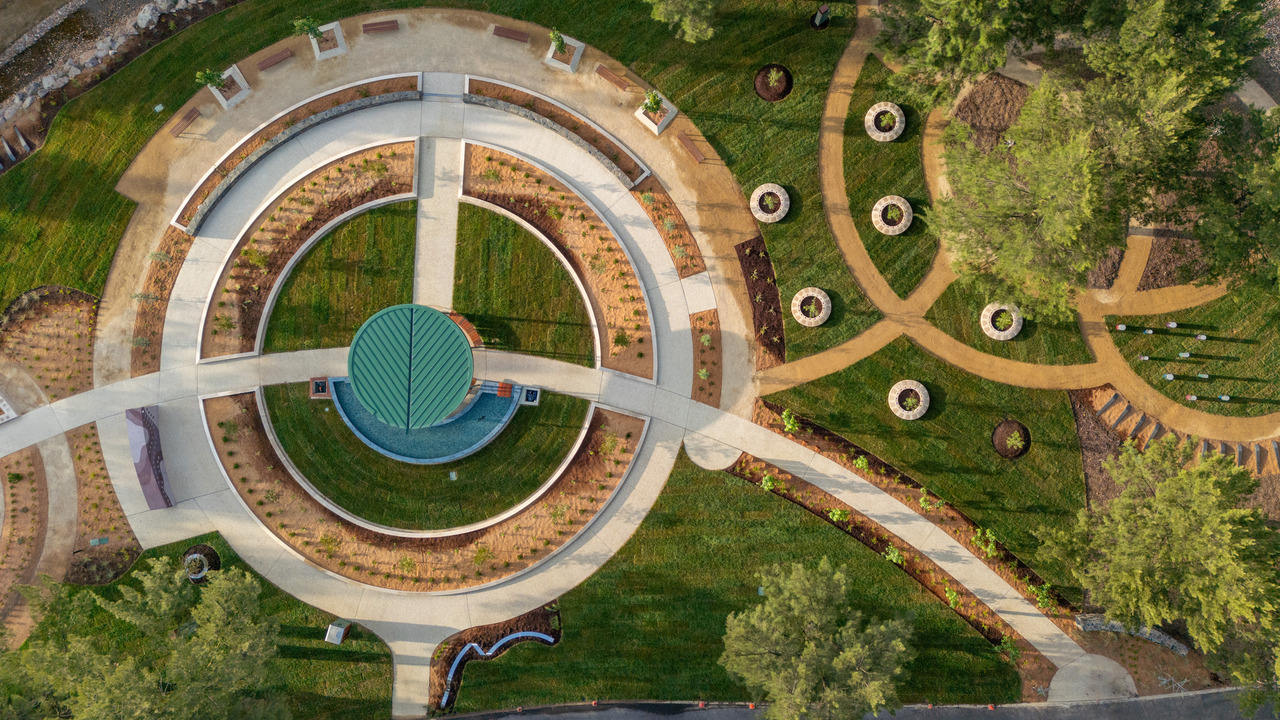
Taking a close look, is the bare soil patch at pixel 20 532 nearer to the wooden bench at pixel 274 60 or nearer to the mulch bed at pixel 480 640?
the mulch bed at pixel 480 640

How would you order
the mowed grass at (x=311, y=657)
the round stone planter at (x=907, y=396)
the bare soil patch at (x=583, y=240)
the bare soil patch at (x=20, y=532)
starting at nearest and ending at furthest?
the mowed grass at (x=311, y=657)
the bare soil patch at (x=20, y=532)
the round stone planter at (x=907, y=396)
the bare soil patch at (x=583, y=240)

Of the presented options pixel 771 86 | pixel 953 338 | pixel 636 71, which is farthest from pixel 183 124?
pixel 953 338

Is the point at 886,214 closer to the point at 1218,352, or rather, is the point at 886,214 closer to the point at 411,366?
the point at 1218,352

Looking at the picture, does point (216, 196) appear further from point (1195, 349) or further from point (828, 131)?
point (1195, 349)

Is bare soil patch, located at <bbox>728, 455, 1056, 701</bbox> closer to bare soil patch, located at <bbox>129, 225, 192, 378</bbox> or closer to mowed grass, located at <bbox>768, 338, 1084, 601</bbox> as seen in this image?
mowed grass, located at <bbox>768, 338, 1084, 601</bbox>

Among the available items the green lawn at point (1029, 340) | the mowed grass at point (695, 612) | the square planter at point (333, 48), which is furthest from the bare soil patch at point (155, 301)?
the green lawn at point (1029, 340)

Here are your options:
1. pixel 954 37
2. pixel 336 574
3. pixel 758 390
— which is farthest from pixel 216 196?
pixel 954 37
